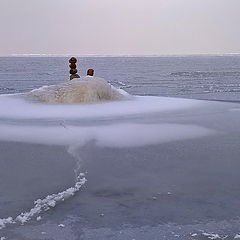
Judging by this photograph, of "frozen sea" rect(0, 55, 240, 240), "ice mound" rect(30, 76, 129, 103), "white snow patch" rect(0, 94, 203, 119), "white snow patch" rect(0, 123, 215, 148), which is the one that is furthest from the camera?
"ice mound" rect(30, 76, 129, 103)

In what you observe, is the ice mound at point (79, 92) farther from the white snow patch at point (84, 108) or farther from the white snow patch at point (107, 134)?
the white snow patch at point (107, 134)

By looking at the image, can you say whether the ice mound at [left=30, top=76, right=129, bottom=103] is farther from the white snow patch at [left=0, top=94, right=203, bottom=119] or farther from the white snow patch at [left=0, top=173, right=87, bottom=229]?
the white snow patch at [left=0, top=173, right=87, bottom=229]

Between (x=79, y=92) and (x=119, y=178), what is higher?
(x=79, y=92)

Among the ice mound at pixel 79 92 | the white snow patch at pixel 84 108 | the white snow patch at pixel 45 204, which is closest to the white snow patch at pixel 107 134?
the white snow patch at pixel 84 108

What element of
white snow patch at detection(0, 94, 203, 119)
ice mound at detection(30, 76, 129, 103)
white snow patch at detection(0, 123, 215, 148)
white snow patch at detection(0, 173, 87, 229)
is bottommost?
white snow patch at detection(0, 173, 87, 229)

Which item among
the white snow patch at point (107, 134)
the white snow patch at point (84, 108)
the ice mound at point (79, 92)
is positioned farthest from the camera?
the ice mound at point (79, 92)

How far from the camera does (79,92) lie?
502 inches

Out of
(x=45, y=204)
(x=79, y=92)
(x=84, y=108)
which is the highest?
(x=79, y=92)

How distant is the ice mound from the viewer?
12742 millimetres

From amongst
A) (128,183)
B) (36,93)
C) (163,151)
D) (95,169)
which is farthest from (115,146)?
(36,93)

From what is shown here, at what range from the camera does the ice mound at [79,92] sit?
41.8ft

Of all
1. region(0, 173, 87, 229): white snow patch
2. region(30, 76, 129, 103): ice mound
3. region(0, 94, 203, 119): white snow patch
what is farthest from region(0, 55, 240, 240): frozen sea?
region(30, 76, 129, 103): ice mound

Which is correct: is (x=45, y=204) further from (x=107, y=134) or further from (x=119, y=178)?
(x=107, y=134)

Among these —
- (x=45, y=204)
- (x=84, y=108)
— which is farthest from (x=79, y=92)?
(x=45, y=204)
